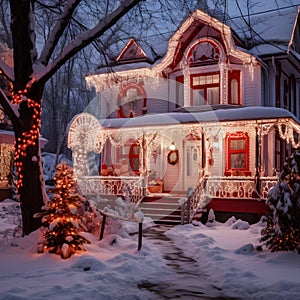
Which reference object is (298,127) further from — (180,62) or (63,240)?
(63,240)

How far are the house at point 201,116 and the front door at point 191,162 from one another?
5cm

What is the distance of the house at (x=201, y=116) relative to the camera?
1809cm

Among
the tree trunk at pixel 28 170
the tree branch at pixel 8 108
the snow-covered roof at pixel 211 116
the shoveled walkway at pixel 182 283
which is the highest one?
the snow-covered roof at pixel 211 116

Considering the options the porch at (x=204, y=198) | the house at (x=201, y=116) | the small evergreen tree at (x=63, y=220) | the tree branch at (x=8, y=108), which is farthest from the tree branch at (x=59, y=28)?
the house at (x=201, y=116)

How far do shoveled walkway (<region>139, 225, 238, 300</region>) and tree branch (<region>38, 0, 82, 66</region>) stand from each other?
590 cm

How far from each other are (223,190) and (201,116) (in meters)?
3.28

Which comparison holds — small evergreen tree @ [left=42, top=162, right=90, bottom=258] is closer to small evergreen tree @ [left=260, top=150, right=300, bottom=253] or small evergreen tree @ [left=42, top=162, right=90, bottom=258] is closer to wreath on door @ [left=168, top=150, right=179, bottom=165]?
small evergreen tree @ [left=260, top=150, right=300, bottom=253]

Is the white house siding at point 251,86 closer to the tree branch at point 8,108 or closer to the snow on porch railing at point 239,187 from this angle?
→ the snow on porch railing at point 239,187

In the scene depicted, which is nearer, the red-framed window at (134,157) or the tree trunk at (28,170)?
the tree trunk at (28,170)

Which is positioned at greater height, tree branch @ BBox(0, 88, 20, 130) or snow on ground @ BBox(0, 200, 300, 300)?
tree branch @ BBox(0, 88, 20, 130)

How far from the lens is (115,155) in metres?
23.2

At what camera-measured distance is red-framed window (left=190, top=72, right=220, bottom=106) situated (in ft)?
67.6

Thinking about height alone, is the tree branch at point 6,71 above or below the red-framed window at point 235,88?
below

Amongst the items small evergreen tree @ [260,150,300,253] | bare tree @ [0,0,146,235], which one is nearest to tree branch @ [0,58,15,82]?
bare tree @ [0,0,146,235]
